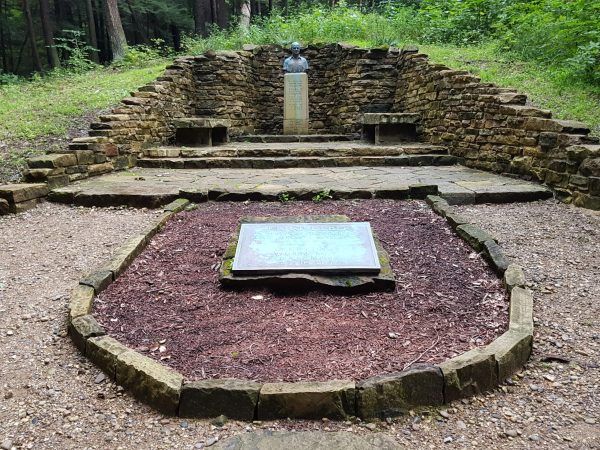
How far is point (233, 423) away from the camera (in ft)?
7.03

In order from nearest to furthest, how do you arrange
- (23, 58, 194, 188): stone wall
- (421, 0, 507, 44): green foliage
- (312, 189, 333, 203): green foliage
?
(312, 189, 333, 203): green foliage → (23, 58, 194, 188): stone wall → (421, 0, 507, 44): green foliage

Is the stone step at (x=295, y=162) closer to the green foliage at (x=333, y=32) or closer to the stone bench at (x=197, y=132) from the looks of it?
the stone bench at (x=197, y=132)

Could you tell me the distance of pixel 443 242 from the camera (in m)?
4.12

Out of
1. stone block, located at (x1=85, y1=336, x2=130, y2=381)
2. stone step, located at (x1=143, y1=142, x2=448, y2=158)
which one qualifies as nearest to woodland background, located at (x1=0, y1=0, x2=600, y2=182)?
stone step, located at (x1=143, y1=142, x2=448, y2=158)

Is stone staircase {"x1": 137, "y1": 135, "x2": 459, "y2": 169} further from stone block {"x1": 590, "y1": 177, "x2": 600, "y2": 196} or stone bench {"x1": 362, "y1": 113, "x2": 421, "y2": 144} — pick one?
stone block {"x1": 590, "y1": 177, "x2": 600, "y2": 196}

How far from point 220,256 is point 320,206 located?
172 centimetres

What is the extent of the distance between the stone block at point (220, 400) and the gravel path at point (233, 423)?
0.05m

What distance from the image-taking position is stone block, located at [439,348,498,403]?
7.36ft

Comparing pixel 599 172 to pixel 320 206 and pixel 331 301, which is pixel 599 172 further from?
A: pixel 331 301

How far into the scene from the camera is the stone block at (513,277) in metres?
3.15

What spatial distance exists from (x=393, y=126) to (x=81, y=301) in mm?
7855

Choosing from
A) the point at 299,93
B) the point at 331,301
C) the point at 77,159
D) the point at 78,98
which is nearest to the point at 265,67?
the point at 299,93

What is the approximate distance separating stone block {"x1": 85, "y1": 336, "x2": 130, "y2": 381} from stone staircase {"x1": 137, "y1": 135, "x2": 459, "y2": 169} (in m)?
5.72

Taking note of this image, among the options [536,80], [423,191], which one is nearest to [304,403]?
[423,191]
